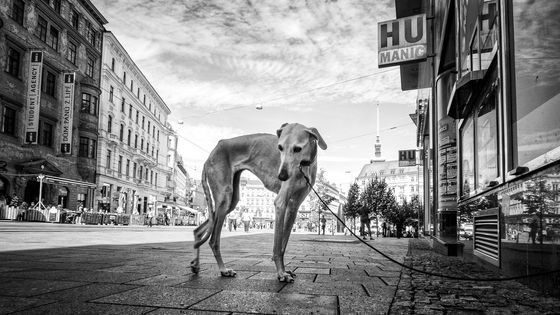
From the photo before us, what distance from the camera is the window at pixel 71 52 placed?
34.2 m

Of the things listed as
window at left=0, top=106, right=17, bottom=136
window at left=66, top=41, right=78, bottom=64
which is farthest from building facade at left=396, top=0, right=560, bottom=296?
window at left=66, top=41, right=78, bottom=64

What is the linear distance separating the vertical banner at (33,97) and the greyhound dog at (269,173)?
27.4 m

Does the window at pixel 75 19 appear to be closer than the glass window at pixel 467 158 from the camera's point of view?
No

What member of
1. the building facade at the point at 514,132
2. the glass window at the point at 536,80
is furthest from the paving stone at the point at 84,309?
the glass window at the point at 536,80

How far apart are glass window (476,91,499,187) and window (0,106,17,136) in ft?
92.9

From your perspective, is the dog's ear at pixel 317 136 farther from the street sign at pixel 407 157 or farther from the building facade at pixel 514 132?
the street sign at pixel 407 157

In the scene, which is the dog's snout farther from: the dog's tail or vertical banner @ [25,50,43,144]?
vertical banner @ [25,50,43,144]

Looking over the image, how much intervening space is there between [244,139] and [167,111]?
232 ft

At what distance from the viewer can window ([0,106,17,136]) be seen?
2636 centimetres

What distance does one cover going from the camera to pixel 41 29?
30.6 metres

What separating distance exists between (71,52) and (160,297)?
1459 inches

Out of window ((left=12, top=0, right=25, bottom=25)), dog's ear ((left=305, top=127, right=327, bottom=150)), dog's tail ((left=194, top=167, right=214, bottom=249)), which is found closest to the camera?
dog's ear ((left=305, top=127, right=327, bottom=150))

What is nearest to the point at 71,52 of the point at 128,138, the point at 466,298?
the point at 128,138

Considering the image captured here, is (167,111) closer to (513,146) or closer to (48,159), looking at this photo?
(48,159)
